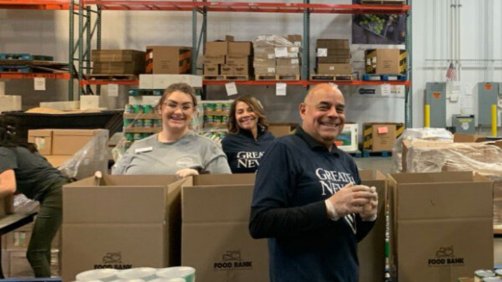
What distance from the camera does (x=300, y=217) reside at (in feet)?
5.83

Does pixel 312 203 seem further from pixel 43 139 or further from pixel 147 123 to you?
pixel 147 123

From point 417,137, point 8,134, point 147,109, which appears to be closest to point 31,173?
point 8,134

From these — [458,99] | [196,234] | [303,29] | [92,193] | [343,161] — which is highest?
[303,29]

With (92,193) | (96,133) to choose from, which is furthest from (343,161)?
(96,133)

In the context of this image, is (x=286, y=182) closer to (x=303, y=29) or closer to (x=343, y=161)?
(x=343, y=161)

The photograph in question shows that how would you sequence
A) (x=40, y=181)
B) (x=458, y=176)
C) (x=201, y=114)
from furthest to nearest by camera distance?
(x=201, y=114)
(x=40, y=181)
(x=458, y=176)

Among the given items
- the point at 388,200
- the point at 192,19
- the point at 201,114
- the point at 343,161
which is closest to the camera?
the point at 343,161

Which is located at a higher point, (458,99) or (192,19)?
(192,19)

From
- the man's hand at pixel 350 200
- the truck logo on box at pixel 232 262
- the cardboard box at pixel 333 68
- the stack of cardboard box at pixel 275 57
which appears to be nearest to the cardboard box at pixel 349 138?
the cardboard box at pixel 333 68

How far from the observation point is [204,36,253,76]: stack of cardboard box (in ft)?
23.7

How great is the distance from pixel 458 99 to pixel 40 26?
6.75 m

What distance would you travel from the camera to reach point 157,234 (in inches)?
82.5

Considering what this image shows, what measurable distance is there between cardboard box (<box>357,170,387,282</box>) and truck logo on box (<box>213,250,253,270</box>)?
48 cm

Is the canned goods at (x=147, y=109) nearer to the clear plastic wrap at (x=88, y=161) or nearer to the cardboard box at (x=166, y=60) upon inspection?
the clear plastic wrap at (x=88, y=161)
